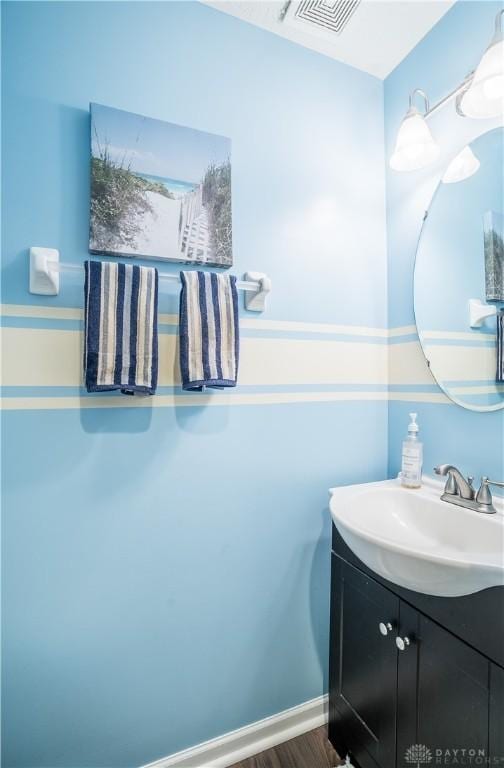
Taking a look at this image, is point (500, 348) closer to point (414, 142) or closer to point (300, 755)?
point (414, 142)

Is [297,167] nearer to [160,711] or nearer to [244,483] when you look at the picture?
[244,483]

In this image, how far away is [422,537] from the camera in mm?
1072

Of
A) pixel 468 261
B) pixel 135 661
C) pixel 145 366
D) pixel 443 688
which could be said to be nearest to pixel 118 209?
pixel 145 366

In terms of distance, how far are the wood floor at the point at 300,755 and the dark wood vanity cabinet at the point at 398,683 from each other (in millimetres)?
60

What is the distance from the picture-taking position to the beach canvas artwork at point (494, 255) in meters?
1.00

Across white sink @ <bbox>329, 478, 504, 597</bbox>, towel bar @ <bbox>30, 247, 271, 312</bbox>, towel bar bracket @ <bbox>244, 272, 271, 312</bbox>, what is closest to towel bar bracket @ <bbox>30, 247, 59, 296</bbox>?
towel bar @ <bbox>30, 247, 271, 312</bbox>

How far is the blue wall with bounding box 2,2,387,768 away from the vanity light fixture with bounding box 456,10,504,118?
0.44 meters

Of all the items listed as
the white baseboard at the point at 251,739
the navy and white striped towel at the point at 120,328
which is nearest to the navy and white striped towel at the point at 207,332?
the navy and white striped towel at the point at 120,328

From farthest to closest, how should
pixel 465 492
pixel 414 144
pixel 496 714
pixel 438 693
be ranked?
pixel 414 144
pixel 465 492
pixel 438 693
pixel 496 714

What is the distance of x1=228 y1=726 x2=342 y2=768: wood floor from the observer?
1169mm

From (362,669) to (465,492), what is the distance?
2.04 ft

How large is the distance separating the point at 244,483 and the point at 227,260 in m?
0.74

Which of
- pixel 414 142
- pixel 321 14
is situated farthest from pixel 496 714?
pixel 321 14

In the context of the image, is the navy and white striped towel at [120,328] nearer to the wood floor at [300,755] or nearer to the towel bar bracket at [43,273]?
the towel bar bracket at [43,273]
